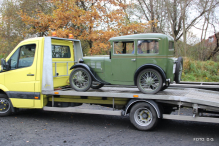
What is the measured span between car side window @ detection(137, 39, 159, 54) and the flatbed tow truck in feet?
3.62

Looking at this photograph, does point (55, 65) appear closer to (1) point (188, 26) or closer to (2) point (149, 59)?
(2) point (149, 59)

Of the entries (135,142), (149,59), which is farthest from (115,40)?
(135,142)

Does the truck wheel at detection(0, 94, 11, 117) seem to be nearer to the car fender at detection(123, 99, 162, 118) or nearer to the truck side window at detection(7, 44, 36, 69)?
the truck side window at detection(7, 44, 36, 69)

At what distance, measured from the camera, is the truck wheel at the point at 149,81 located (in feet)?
17.5

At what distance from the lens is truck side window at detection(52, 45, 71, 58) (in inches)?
263

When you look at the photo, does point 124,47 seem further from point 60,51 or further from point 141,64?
point 60,51

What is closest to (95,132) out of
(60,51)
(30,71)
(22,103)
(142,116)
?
(142,116)

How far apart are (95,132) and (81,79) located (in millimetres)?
1617

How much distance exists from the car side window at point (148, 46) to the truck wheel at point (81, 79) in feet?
5.51

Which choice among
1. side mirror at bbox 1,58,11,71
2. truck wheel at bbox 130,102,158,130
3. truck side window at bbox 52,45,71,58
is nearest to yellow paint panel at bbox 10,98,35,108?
side mirror at bbox 1,58,11,71

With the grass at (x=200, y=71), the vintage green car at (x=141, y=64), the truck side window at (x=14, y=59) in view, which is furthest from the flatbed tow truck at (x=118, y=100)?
the grass at (x=200, y=71)

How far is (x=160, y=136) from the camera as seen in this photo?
198 inches

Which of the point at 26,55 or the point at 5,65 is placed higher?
the point at 26,55

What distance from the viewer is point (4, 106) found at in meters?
6.74
